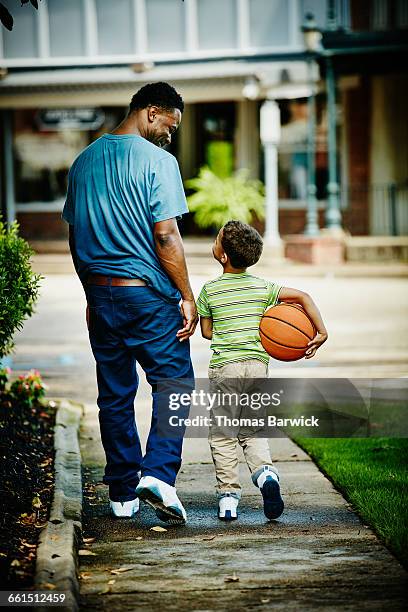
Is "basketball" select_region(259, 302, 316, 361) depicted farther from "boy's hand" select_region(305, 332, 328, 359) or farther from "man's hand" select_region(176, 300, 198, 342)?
"man's hand" select_region(176, 300, 198, 342)

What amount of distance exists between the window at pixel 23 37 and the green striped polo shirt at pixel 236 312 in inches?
860

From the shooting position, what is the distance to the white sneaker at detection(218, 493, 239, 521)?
5.35 m

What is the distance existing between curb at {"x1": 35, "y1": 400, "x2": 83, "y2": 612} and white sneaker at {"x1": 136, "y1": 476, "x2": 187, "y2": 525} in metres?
0.34

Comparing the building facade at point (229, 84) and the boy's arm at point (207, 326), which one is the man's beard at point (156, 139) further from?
the building facade at point (229, 84)

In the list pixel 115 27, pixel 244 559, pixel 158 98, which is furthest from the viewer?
pixel 115 27

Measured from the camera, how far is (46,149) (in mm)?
27594

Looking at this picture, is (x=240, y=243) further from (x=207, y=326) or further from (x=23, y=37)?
(x=23, y=37)

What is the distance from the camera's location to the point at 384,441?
725 cm

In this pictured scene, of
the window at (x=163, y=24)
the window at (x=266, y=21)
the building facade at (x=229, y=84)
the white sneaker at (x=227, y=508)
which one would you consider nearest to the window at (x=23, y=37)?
the building facade at (x=229, y=84)

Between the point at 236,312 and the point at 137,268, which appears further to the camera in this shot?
the point at 236,312

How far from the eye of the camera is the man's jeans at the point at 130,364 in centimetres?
521

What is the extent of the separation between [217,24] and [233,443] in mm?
20819

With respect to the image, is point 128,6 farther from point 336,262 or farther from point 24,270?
point 24,270

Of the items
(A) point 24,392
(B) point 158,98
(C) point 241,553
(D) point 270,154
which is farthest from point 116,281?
(D) point 270,154
